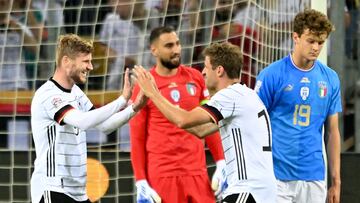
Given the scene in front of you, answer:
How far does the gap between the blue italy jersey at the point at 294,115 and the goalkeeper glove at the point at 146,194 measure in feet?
2.86

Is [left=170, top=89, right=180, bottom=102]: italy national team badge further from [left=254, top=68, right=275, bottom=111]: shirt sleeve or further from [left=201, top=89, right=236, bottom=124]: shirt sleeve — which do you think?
[left=201, top=89, right=236, bottom=124]: shirt sleeve

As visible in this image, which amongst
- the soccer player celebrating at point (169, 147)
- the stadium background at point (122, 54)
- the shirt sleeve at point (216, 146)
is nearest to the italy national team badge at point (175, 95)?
the soccer player celebrating at point (169, 147)

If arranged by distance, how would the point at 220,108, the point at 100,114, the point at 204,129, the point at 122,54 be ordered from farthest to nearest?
the point at 122,54
the point at 204,129
the point at 100,114
the point at 220,108

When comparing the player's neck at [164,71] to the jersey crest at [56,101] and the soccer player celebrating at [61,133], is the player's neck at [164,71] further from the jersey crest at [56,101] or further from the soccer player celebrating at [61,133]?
the jersey crest at [56,101]

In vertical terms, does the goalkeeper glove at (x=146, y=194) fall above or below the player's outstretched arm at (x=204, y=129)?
below

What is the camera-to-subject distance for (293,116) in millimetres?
6793

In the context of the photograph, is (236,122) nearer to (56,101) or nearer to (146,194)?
(56,101)

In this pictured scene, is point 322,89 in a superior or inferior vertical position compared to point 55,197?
superior

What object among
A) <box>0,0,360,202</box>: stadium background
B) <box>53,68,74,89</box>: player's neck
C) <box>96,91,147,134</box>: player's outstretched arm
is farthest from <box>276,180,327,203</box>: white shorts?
<box>0,0,360,202</box>: stadium background

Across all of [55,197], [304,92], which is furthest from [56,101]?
[304,92]

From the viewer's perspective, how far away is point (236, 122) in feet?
19.6

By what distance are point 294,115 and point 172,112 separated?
1.14 metres

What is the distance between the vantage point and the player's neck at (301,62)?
6.84m

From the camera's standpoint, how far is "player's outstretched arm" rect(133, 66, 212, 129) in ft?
19.6
